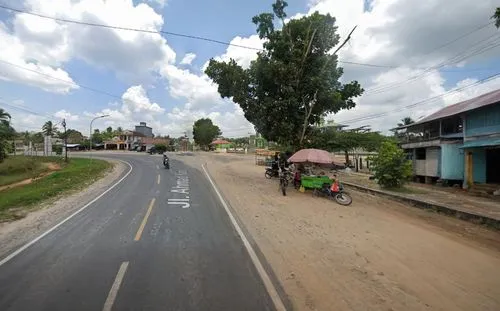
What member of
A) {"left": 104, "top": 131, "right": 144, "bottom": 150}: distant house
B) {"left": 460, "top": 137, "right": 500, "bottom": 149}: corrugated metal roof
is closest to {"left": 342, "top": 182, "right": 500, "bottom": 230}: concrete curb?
{"left": 460, "top": 137, "right": 500, "bottom": 149}: corrugated metal roof

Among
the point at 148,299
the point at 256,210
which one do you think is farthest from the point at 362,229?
the point at 148,299

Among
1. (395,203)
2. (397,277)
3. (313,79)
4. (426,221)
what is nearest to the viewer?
(397,277)

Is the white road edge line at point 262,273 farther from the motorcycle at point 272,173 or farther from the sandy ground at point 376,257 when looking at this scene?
the motorcycle at point 272,173

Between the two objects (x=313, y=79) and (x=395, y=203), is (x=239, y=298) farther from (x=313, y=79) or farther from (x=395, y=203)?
(x=313, y=79)

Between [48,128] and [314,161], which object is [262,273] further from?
[48,128]

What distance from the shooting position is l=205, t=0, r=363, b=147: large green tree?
24.6m

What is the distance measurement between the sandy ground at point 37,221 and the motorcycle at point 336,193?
11329mm

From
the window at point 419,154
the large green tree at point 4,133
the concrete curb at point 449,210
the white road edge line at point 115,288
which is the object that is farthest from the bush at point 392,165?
the large green tree at point 4,133

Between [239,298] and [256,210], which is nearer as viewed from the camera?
[239,298]

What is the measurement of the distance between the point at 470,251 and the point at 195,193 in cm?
1354

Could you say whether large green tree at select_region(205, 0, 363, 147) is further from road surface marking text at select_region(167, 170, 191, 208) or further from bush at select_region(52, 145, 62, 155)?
bush at select_region(52, 145, 62, 155)

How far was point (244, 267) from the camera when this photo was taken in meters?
7.79

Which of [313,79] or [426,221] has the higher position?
[313,79]

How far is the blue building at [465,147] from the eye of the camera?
2234 cm
